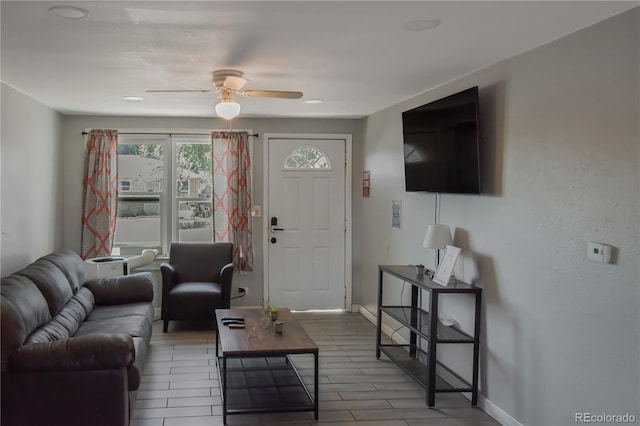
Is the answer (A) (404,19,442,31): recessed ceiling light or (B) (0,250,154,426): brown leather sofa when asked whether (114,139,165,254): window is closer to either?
(B) (0,250,154,426): brown leather sofa

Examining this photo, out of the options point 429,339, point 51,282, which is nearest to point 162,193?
point 51,282

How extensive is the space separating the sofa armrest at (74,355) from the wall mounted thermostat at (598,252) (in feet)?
8.35

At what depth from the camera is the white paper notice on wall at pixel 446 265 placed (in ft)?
12.5

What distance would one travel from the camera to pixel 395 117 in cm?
534

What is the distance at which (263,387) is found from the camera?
13.0 feet

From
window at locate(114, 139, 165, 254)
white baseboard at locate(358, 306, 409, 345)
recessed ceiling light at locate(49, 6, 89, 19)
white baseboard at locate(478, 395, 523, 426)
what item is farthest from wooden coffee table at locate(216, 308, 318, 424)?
window at locate(114, 139, 165, 254)

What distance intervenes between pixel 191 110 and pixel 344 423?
12.1 feet

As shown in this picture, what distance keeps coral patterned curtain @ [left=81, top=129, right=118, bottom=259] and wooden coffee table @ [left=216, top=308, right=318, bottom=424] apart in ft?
7.65

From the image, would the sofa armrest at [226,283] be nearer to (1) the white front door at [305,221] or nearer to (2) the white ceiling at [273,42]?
(1) the white front door at [305,221]

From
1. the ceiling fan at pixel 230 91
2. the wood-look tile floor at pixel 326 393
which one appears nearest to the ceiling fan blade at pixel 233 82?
the ceiling fan at pixel 230 91

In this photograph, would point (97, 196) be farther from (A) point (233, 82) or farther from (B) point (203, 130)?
(A) point (233, 82)

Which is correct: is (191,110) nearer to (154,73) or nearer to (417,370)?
(154,73)

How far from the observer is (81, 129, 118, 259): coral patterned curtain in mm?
6012

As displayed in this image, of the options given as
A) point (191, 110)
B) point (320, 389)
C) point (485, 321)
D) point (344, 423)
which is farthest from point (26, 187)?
point (485, 321)
